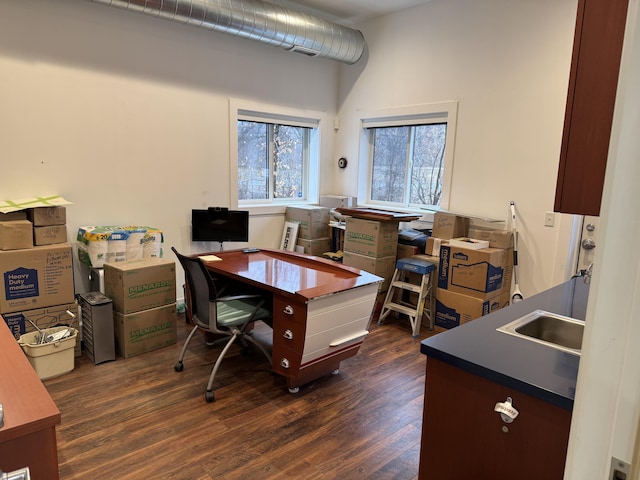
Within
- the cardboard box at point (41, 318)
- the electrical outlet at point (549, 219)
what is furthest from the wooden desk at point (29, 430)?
the electrical outlet at point (549, 219)

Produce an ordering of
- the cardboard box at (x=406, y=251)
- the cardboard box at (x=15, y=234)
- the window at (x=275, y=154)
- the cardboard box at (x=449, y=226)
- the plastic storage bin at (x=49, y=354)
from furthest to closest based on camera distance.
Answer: the window at (x=275, y=154), the cardboard box at (x=406, y=251), the cardboard box at (x=449, y=226), the cardboard box at (x=15, y=234), the plastic storage bin at (x=49, y=354)

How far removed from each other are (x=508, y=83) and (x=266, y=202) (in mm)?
2805

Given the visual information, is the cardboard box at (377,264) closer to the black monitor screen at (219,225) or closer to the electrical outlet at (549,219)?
the black monitor screen at (219,225)

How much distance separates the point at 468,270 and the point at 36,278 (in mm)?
3347

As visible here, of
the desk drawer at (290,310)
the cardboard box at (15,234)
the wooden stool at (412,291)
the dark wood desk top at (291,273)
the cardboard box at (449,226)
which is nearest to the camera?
the desk drawer at (290,310)

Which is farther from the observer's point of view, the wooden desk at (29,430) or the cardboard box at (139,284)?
the cardboard box at (139,284)

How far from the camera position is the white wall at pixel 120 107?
10.5 feet

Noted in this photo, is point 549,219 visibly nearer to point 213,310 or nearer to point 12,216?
point 213,310

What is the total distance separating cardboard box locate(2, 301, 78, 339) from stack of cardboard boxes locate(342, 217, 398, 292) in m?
2.45

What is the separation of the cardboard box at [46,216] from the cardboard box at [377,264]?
8.26 feet

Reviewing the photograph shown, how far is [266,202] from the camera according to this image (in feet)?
16.3

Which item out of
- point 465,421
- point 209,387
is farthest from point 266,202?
point 465,421

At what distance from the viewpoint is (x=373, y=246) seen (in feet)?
13.1

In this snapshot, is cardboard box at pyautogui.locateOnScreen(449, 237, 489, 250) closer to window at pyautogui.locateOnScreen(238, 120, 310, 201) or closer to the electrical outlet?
the electrical outlet
